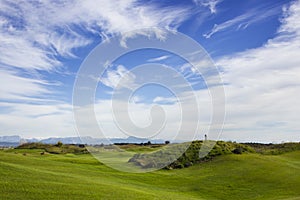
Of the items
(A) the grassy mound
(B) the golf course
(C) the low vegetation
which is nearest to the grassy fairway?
(B) the golf course

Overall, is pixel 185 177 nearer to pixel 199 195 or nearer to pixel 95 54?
pixel 199 195

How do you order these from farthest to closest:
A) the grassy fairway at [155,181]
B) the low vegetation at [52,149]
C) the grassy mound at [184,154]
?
the low vegetation at [52,149] → the grassy mound at [184,154] → the grassy fairway at [155,181]

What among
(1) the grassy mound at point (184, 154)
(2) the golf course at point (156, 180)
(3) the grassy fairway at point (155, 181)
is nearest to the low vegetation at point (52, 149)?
(1) the grassy mound at point (184, 154)

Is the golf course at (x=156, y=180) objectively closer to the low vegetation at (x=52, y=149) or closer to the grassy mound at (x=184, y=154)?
the grassy mound at (x=184, y=154)

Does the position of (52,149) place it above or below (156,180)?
above

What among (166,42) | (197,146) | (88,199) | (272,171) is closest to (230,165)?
(272,171)

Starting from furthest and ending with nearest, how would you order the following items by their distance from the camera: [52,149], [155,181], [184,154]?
[52,149] → [184,154] → [155,181]

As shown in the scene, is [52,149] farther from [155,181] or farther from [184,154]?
[155,181]

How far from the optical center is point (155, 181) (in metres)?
42.7

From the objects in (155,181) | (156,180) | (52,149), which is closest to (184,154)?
(156,180)

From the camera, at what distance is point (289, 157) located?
62594 millimetres

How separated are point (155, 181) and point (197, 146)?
89.0ft

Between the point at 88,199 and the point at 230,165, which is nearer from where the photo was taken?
the point at 88,199

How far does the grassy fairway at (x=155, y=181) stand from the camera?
2811cm
